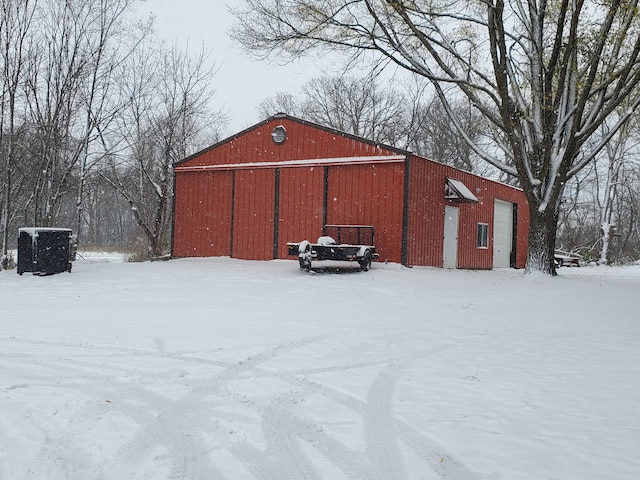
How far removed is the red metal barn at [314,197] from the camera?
12961 millimetres

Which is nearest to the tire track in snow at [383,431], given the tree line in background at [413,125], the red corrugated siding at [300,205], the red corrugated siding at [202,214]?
the red corrugated siding at [300,205]

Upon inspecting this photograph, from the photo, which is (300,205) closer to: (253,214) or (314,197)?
(314,197)

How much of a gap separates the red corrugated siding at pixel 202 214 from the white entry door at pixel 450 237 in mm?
6661

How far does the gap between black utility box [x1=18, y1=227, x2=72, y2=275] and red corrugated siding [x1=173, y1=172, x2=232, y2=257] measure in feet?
18.0

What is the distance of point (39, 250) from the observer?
10203 mm

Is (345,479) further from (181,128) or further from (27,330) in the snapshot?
(181,128)

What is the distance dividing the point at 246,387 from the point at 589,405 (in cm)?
233

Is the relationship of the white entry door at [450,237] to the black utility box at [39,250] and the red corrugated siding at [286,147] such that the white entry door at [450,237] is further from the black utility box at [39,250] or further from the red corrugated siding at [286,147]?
the black utility box at [39,250]

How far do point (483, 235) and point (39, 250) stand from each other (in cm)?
1390

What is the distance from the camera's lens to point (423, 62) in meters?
13.4

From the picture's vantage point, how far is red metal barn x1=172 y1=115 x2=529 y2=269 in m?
13.0

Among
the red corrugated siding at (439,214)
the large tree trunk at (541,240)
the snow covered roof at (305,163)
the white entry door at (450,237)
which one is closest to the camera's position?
the large tree trunk at (541,240)

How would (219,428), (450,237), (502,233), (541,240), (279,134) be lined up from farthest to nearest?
(502,233)
(450,237)
(279,134)
(541,240)
(219,428)

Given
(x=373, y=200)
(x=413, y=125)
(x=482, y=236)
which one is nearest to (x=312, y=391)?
(x=373, y=200)
